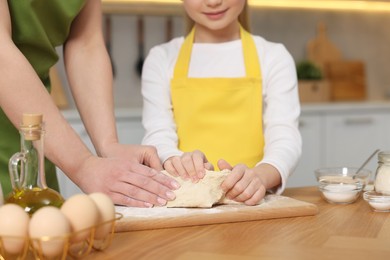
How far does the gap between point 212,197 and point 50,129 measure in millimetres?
305

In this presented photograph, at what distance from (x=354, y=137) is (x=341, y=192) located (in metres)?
2.09

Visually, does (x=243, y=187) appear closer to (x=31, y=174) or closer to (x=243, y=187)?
(x=243, y=187)

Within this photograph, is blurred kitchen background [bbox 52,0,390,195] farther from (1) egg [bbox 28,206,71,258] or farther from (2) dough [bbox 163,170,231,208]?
(1) egg [bbox 28,206,71,258]

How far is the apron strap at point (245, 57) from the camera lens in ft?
6.03

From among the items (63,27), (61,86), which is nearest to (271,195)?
(63,27)

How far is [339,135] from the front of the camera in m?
3.31

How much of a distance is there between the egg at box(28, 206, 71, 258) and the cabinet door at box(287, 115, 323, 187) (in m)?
2.42

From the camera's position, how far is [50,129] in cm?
116

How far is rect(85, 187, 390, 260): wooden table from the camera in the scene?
3.11 feet

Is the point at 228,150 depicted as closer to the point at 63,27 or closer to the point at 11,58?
the point at 63,27

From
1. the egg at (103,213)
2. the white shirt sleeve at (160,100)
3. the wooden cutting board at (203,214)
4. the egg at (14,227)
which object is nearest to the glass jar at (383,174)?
the wooden cutting board at (203,214)

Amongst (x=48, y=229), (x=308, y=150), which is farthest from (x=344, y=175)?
(x=308, y=150)

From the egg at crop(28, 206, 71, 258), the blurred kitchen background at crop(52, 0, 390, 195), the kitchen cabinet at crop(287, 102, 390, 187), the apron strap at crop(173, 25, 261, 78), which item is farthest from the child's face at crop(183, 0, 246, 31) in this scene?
the kitchen cabinet at crop(287, 102, 390, 187)

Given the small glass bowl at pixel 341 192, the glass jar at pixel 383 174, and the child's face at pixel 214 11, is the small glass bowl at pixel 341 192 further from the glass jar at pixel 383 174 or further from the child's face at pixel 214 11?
the child's face at pixel 214 11
